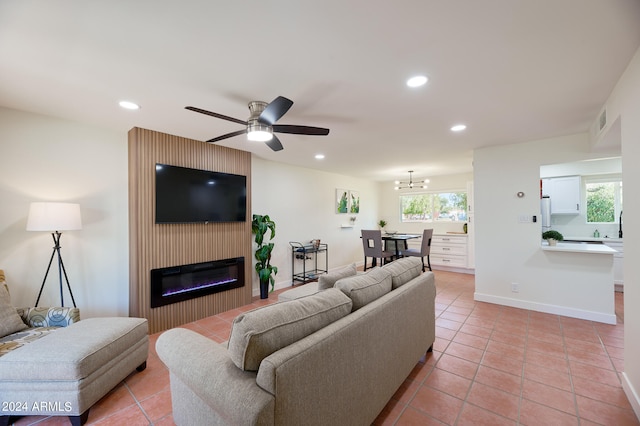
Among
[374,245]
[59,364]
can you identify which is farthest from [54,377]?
[374,245]

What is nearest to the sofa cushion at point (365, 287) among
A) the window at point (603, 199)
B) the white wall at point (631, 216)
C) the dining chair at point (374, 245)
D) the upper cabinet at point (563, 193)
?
the white wall at point (631, 216)

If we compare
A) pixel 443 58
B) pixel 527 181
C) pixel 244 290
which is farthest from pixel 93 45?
pixel 527 181

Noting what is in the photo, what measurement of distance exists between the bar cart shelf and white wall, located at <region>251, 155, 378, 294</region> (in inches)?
3.5

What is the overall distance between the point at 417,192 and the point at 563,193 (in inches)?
118

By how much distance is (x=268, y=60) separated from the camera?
1.77 meters

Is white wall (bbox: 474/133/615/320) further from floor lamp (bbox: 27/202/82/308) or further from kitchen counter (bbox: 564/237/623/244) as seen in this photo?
floor lamp (bbox: 27/202/82/308)

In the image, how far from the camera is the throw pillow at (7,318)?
203cm

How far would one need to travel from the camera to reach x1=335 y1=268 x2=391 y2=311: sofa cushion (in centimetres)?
171

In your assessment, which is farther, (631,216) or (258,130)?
(258,130)

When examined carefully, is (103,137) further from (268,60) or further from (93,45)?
(268,60)

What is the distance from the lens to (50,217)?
2.38m

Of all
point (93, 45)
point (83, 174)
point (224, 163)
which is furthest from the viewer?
point (224, 163)

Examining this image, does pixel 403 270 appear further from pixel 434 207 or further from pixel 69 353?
pixel 434 207

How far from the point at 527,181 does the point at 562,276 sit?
4.42 feet
